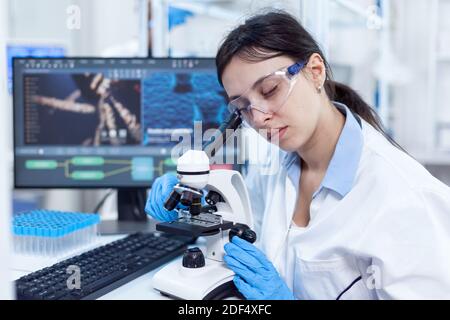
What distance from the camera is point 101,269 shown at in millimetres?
943

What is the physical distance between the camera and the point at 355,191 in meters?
0.93

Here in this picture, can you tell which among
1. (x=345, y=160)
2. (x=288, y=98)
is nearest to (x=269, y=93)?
(x=288, y=98)

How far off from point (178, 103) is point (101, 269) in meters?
0.57

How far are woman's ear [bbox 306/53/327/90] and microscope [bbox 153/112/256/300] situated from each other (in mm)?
194

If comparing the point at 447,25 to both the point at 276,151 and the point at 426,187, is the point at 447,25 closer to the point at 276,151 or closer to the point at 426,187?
the point at 276,151

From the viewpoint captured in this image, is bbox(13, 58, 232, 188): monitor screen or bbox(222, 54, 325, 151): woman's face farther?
bbox(13, 58, 232, 188): monitor screen

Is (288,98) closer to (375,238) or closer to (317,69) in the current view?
(317,69)

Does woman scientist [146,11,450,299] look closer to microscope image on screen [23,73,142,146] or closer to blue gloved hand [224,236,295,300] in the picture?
blue gloved hand [224,236,295,300]

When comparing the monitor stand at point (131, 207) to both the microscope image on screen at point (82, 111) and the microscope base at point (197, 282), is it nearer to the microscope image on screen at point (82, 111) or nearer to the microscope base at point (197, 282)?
→ the microscope image on screen at point (82, 111)

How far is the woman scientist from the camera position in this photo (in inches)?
32.7

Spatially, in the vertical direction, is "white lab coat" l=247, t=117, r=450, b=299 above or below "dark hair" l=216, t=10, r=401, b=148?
below

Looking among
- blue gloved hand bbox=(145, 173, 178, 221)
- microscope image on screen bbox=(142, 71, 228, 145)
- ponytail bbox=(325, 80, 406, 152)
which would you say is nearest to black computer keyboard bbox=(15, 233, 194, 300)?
blue gloved hand bbox=(145, 173, 178, 221)

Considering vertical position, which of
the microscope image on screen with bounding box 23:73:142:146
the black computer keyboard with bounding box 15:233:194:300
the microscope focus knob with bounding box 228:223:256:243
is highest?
the microscope image on screen with bounding box 23:73:142:146
